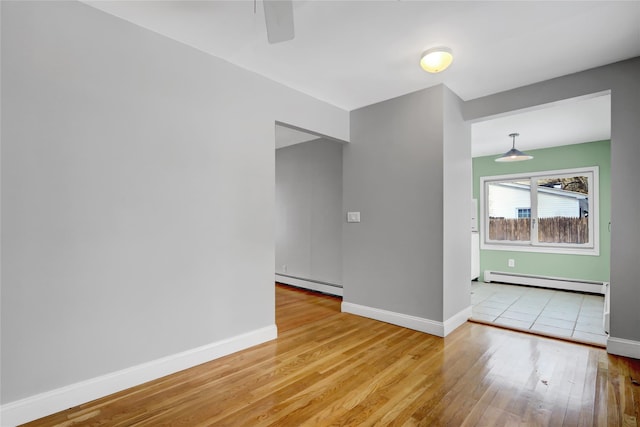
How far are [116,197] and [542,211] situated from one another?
6389 millimetres

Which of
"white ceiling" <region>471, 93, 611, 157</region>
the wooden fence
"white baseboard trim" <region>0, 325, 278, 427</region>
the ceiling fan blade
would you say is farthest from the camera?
the wooden fence

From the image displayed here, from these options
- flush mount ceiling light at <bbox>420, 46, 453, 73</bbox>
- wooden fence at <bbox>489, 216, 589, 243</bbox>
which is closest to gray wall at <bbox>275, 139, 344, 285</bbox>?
flush mount ceiling light at <bbox>420, 46, 453, 73</bbox>

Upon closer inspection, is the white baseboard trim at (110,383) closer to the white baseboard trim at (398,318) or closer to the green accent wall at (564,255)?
the white baseboard trim at (398,318)

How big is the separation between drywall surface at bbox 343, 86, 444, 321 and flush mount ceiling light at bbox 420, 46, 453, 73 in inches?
23.2

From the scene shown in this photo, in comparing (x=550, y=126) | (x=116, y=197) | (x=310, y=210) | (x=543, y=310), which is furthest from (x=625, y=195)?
(x=116, y=197)

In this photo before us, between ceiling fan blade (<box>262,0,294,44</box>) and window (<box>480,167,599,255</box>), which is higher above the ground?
ceiling fan blade (<box>262,0,294,44</box>)

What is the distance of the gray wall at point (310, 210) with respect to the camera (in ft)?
15.6

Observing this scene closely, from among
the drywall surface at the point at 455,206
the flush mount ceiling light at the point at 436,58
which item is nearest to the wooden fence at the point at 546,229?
the drywall surface at the point at 455,206

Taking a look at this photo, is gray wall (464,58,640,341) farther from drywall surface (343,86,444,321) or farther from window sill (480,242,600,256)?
window sill (480,242,600,256)

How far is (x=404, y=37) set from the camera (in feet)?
7.63

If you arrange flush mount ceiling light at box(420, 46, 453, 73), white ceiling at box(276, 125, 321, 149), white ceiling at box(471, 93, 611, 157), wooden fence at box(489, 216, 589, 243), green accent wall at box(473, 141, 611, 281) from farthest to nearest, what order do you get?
wooden fence at box(489, 216, 589, 243)
green accent wall at box(473, 141, 611, 281)
white ceiling at box(276, 125, 321, 149)
white ceiling at box(471, 93, 611, 157)
flush mount ceiling light at box(420, 46, 453, 73)

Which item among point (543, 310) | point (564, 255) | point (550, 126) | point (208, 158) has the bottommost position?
point (543, 310)

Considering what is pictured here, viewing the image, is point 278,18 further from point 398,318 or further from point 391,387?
point 398,318

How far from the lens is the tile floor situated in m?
3.20
